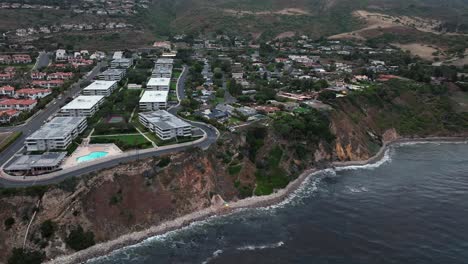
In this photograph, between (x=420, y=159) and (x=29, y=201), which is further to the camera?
(x=420, y=159)

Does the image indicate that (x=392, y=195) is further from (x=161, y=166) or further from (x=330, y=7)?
(x=330, y=7)

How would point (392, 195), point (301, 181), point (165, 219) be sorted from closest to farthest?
point (165, 219)
point (392, 195)
point (301, 181)

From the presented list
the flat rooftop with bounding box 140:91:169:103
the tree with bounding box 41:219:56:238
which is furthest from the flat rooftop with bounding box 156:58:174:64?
the tree with bounding box 41:219:56:238

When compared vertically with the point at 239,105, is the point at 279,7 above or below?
above

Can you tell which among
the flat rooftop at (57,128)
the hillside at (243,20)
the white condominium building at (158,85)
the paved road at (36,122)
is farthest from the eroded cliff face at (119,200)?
the hillside at (243,20)

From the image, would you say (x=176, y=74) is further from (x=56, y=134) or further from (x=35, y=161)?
(x=35, y=161)

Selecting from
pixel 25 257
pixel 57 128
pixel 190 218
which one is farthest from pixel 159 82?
pixel 25 257

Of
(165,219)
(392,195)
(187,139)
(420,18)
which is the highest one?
(420,18)

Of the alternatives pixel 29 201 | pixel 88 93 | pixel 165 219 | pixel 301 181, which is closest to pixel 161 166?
pixel 165 219
